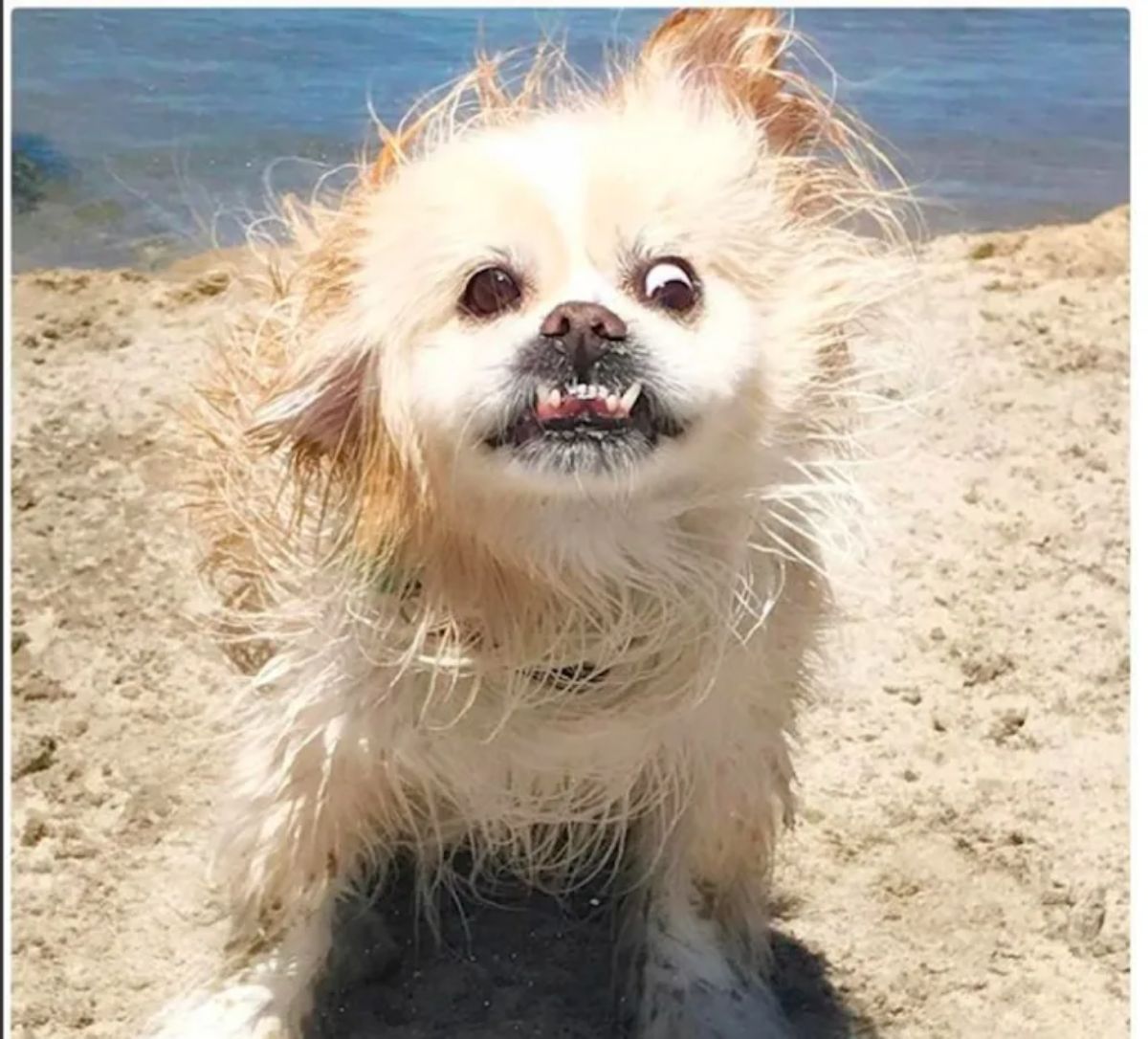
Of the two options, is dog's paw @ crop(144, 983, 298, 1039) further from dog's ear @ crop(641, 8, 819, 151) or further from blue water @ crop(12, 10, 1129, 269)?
dog's ear @ crop(641, 8, 819, 151)

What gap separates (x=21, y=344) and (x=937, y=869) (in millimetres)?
1816

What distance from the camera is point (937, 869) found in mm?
2289

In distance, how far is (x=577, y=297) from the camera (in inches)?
59.5

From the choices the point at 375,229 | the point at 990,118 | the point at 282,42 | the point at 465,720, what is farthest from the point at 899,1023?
the point at 990,118

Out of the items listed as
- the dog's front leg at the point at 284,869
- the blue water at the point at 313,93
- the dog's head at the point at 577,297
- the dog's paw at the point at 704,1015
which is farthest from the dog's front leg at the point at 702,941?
the blue water at the point at 313,93

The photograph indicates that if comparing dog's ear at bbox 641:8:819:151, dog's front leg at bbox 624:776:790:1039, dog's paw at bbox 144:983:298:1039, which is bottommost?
dog's paw at bbox 144:983:298:1039

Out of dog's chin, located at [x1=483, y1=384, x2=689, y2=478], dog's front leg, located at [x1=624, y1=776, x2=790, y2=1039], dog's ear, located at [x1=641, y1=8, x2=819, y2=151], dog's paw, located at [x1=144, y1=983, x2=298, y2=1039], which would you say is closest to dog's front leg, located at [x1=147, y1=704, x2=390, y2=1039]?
dog's paw, located at [x1=144, y1=983, x2=298, y2=1039]

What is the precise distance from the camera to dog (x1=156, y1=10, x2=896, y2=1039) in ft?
5.03

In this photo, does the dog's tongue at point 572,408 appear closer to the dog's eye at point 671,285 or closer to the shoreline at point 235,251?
the dog's eye at point 671,285

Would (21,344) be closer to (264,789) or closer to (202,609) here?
(202,609)

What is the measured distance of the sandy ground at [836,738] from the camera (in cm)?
212

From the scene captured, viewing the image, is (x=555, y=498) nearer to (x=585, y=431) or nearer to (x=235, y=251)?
(x=585, y=431)

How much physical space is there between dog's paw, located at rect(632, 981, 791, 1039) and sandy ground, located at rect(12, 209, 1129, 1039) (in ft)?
0.20

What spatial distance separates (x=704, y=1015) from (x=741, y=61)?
3.31 feet
